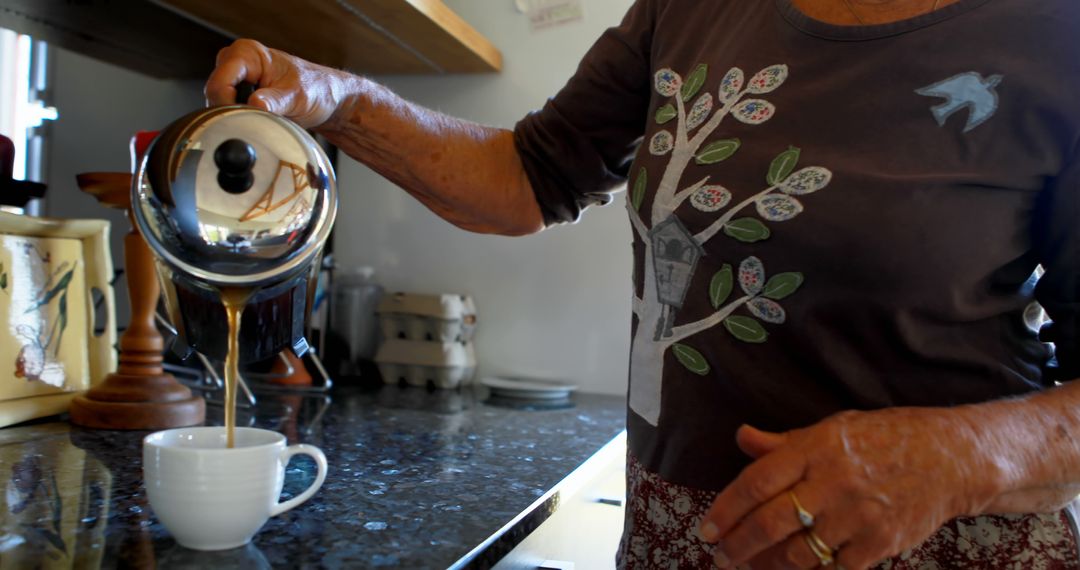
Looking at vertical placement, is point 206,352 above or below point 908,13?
below

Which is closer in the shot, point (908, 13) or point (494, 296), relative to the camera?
point (908, 13)

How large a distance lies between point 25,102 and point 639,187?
3.70ft

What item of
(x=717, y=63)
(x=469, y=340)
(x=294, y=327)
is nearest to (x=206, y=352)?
(x=294, y=327)

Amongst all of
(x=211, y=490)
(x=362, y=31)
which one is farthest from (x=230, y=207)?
(x=362, y=31)

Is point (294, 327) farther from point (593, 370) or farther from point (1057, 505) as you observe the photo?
point (593, 370)

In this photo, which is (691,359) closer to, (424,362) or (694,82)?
(694,82)

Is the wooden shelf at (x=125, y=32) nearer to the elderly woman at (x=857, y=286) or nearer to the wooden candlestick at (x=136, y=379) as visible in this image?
the wooden candlestick at (x=136, y=379)

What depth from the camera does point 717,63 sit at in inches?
29.4

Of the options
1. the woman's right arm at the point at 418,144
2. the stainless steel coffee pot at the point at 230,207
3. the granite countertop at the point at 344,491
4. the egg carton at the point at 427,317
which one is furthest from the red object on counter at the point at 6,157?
the egg carton at the point at 427,317

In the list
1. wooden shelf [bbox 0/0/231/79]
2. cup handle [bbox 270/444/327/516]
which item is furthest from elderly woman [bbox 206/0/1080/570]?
wooden shelf [bbox 0/0/231/79]

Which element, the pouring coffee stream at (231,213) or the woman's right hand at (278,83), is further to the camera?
the woman's right hand at (278,83)

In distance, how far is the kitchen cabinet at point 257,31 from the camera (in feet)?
4.23

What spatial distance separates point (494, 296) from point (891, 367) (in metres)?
1.09

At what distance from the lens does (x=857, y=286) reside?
0.64 m
